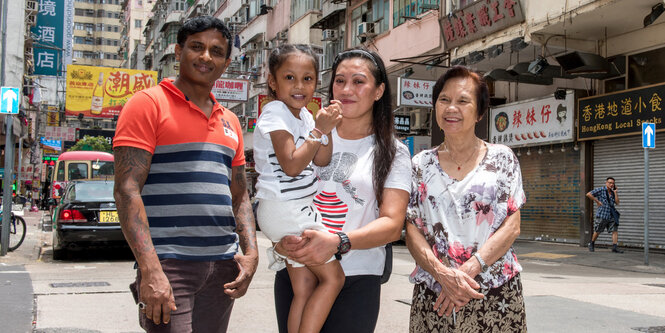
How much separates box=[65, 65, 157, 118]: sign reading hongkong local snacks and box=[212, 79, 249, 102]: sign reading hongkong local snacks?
19.6 feet

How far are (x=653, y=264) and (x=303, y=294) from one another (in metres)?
11.4

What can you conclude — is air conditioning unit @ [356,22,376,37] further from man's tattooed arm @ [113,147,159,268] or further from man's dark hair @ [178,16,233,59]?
man's tattooed arm @ [113,147,159,268]

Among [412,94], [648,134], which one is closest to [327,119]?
[648,134]

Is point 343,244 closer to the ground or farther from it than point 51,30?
closer to the ground

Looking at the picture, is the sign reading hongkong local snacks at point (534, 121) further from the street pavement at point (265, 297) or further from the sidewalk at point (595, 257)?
the street pavement at point (265, 297)

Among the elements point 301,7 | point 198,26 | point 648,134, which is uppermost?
point 301,7

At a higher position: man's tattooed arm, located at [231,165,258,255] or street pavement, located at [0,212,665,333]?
man's tattooed arm, located at [231,165,258,255]

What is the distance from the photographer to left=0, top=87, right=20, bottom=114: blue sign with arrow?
11456 mm

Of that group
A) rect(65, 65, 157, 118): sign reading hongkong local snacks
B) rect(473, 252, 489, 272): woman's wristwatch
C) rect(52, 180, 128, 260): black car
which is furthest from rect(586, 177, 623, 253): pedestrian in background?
rect(65, 65, 157, 118): sign reading hongkong local snacks

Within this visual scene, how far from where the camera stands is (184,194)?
2570 mm

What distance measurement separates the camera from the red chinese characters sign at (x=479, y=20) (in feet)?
49.9

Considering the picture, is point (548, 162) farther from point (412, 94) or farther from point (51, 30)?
point (51, 30)

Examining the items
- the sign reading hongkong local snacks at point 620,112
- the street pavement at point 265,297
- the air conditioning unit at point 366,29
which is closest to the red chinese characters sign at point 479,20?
the sign reading hongkong local snacks at point 620,112

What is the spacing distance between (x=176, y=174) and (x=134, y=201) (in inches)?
7.9
